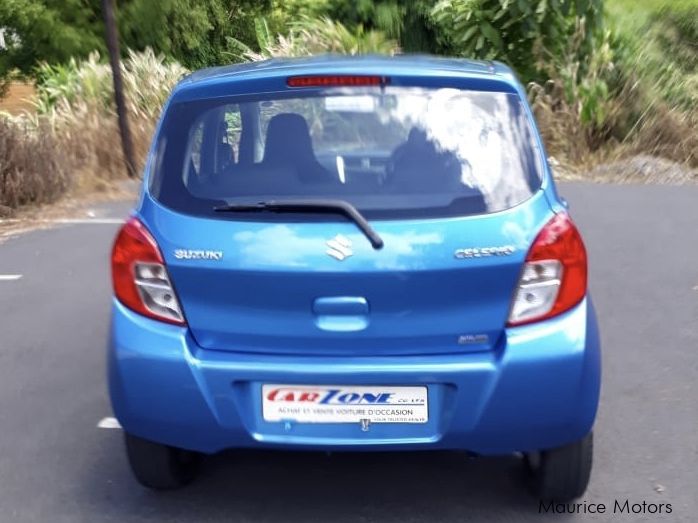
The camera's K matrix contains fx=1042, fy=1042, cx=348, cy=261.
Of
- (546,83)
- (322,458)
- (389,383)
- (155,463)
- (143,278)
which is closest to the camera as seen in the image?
(389,383)

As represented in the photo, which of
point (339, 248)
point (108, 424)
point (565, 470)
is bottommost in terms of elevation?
point (108, 424)

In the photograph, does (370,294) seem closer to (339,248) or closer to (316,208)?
(339,248)

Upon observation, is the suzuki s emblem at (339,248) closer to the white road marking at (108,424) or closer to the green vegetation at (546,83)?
the white road marking at (108,424)

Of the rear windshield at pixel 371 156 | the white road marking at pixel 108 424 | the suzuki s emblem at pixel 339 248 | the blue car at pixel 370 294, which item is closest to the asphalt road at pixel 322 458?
the white road marking at pixel 108 424

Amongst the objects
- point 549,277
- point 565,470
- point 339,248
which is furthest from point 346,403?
point 565,470

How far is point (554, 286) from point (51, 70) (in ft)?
47.6

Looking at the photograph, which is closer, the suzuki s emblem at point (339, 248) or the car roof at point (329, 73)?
the suzuki s emblem at point (339, 248)

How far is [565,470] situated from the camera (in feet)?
12.2

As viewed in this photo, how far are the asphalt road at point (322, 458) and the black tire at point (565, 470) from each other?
9cm

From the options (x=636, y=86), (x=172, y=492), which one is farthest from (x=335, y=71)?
(x=636, y=86)

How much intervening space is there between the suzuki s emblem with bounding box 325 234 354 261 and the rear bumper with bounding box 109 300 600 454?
34cm

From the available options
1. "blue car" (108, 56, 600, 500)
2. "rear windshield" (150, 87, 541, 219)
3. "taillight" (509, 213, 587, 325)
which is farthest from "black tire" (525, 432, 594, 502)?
"rear windshield" (150, 87, 541, 219)

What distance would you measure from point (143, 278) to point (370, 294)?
2.59ft

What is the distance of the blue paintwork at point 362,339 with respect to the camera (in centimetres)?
335
